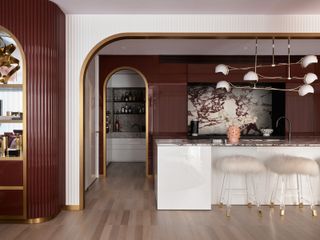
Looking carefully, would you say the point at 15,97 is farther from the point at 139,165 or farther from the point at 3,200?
the point at 139,165

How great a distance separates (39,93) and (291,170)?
11.1 feet

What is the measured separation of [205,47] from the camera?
22.3ft

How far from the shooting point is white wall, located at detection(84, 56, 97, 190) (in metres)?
6.17

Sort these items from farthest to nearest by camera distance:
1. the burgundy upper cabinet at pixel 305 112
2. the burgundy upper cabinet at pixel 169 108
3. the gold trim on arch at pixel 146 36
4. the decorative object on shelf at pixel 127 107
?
1. the decorative object on shelf at pixel 127 107
2. the burgundy upper cabinet at pixel 305 112
3. the burgundy upper cabinet at pixel 169 108
4. the gold trim on arch at pixel 146 36

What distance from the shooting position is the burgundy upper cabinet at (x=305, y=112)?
25.1 feet

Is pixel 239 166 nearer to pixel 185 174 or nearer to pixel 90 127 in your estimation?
pixel 185 174

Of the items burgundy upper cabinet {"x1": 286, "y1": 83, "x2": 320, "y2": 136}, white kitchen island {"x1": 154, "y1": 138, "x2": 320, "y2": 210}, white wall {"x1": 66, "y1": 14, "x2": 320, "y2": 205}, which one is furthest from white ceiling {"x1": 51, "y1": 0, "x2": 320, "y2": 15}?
burgundy upper cabinet {"x1": 286, "y1": 83, "x2": 320, "y2": 136}

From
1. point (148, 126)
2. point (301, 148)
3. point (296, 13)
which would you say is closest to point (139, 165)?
point (148, 126)

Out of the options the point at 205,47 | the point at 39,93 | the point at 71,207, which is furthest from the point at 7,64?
the point at 205,47

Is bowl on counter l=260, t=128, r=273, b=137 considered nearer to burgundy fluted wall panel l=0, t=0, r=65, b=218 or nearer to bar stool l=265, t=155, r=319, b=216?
bar stool l=265, t=155, r=319, b=216

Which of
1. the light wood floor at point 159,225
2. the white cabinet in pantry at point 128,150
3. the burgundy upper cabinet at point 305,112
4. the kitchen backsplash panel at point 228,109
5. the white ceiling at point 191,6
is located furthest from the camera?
the white cabinet in pantry at point 128,150

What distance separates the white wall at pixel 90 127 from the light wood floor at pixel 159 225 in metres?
1.15

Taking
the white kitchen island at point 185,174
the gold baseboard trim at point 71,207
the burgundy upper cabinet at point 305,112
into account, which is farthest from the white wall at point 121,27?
the burgundy upper cabinet at point 305,112

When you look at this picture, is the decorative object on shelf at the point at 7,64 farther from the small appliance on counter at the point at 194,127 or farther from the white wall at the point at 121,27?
the small appliance on counter at the point at 194,127
